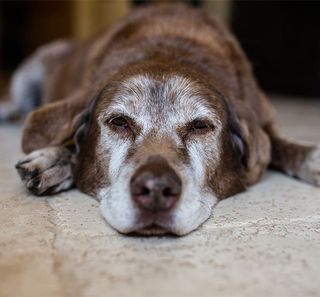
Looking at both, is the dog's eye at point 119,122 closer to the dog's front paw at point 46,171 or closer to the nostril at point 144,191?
the dog's front paw at point 46,171

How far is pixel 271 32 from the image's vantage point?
6777mm

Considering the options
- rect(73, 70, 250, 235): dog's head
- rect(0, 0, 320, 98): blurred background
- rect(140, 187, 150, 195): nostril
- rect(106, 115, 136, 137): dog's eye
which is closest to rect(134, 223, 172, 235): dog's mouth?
rect(73, 70, 250, 235): dog's head

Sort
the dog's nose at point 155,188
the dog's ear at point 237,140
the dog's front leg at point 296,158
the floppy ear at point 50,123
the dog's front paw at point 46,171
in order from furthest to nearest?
the dog's front leg at point 296,158 → the floppy ear at point 50,123 → the dog's ear at point 237,140 → the dog's front paw at point 46,171 → the dog's nose at point 155,188

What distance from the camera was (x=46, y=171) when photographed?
256 cm

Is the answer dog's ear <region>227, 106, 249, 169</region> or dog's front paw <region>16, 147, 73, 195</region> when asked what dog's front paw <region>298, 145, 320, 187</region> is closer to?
dog's ear <region>227, 106, 249, 169</region>

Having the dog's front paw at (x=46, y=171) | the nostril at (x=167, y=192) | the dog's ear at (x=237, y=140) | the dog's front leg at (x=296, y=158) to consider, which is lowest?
the dog's front leg at (x=296, y=158)

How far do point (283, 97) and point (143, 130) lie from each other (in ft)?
15.4

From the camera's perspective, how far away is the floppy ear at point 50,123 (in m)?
2.75

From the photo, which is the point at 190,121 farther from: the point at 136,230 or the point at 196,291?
the point at 196,291

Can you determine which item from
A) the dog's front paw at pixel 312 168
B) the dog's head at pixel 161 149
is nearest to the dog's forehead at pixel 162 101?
the dog's head at pixel 161 149

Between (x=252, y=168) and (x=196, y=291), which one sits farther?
(x=252, y=168)

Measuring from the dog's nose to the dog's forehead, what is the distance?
0.46 metres

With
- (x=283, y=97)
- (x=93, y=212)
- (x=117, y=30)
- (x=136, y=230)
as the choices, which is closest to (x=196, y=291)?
(x=136, y=230)

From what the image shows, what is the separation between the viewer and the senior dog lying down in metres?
2.01
